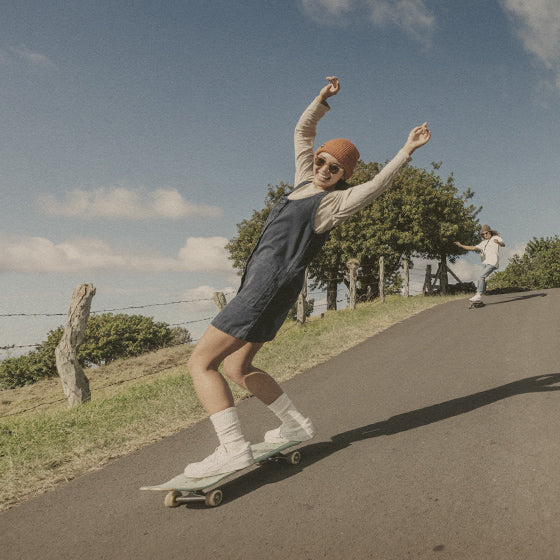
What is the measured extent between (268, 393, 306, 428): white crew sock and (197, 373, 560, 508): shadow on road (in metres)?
0.30

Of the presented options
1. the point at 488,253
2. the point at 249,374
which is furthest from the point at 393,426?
the point at 488,253

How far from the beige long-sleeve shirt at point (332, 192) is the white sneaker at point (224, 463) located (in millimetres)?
1560

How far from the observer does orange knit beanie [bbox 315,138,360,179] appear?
3.26 meters

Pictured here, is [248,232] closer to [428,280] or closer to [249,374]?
[428,280]

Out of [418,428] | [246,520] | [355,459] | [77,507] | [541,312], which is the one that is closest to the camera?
[246,520]

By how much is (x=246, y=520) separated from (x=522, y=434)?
2.23 meters

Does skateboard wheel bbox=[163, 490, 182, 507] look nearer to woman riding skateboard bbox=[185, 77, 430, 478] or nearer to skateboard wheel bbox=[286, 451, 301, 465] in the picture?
woman riding skateboard bbox=[185, 77, 430, 478]

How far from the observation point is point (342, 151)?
10.7ft

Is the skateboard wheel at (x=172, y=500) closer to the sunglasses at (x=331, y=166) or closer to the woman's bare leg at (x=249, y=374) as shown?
the woman's bare leg at (x=249, y=374)

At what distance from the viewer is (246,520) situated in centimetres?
268

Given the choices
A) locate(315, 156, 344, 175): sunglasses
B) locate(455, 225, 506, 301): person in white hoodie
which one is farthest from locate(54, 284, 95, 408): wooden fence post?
locate(455, 225, 506, 301): person in white hoodie

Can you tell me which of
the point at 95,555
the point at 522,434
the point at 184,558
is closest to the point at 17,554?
the point at 95,555

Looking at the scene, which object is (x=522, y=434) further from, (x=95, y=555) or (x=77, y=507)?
(x=77, y=507)

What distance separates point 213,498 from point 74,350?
6115mm
